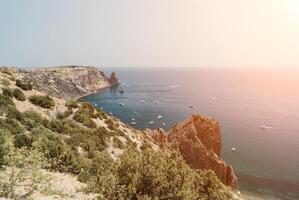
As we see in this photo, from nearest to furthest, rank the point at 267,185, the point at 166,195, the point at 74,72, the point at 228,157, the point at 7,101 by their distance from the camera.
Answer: the point at 166,195
the point at 7,101
the point at 267,185
the point at 228,157
the point at 74,72

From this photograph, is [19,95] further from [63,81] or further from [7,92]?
[63,81]

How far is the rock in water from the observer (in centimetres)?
4706

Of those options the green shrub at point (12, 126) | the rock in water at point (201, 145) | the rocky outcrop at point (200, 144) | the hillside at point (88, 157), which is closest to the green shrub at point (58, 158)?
the hillside at point (88, 157)

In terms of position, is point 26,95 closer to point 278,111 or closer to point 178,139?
point 178,139

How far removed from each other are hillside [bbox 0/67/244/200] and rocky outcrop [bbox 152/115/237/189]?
0.49 ft

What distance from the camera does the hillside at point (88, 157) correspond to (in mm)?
12047

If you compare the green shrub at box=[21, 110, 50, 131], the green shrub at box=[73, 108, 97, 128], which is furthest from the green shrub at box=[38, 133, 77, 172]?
the green shrub at box=[73, 108, 97, 128]

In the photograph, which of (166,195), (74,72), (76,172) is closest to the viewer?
(166,195)

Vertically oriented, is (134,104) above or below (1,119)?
below

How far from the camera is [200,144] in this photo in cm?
4891

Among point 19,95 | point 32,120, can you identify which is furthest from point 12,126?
point 19,95

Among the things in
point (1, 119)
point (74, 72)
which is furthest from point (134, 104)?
point (1, 119)

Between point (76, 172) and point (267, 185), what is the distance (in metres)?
49.0

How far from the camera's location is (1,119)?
23.2 meters
